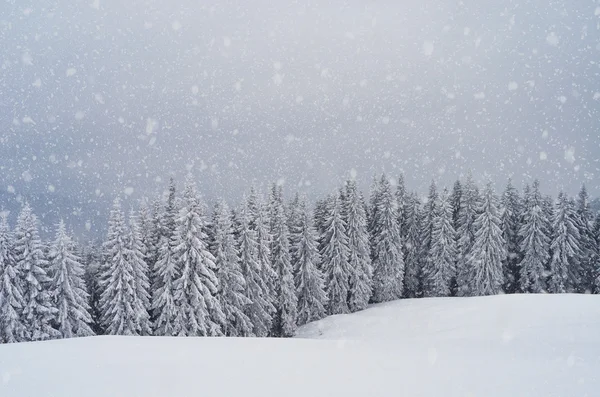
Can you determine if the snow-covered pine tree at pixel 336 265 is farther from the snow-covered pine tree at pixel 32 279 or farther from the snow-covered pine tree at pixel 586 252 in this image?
the snow-covered pine tree at pixel 586 252

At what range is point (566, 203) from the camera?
45.1 meters

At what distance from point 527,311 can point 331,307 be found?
2479 cm

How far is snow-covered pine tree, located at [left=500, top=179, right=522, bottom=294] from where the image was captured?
48.6 m

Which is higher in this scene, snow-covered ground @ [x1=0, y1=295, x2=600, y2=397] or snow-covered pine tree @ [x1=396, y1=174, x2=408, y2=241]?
snow-covered pine tree @ [x1=396, y1=174, x2=408, y2=241]

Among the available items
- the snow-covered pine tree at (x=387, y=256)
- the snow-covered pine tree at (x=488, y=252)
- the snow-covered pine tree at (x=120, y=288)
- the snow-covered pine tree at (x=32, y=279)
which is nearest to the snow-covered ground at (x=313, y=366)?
the snow-covered pine tree at (x=120, y=288)

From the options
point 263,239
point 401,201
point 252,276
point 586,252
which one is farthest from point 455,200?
point 252,276

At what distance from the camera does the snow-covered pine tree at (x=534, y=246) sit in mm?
45125

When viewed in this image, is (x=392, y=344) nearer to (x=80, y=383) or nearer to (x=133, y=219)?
(x=80, y=383)

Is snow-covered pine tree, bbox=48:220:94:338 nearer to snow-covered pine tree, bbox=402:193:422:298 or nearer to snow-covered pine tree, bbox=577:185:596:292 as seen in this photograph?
snow-covered pine tree, bbox=402:193:422:298

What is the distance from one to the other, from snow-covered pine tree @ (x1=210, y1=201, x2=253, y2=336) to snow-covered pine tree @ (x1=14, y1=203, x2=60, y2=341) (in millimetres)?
11236

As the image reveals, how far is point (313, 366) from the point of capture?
34.7 ft

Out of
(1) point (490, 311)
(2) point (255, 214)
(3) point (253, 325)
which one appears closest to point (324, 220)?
(2) point (255, 214)

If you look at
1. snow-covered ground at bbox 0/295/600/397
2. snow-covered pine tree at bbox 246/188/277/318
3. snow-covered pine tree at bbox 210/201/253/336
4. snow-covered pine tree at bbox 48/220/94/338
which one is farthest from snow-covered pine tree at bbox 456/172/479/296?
snow-covered pine tree at bbox 48/220/94/338

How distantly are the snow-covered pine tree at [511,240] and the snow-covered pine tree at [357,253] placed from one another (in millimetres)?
16647
